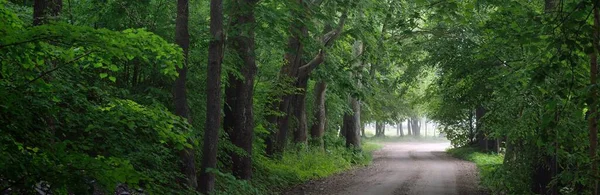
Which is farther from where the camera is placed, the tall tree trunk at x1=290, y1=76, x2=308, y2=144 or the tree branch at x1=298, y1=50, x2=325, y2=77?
the tall tree trunk at x1=290, y1=76, x2=308, y2=144

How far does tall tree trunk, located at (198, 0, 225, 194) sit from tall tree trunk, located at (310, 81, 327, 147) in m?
17.0

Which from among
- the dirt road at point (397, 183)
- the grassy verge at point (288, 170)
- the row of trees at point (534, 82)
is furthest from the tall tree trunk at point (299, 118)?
the row of trees at point (534, 82)

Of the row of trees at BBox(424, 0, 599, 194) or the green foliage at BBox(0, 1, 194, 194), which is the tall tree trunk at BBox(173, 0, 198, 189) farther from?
the row of trees at BBox(424, 0, 599, 194)

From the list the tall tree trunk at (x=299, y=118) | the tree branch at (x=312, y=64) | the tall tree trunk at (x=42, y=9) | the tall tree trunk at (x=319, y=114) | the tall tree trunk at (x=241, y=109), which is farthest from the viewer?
the tall tree trunk at (x=319, y=114)

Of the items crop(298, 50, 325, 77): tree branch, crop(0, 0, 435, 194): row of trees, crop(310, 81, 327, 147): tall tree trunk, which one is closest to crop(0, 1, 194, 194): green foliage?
crop(0, 0, 435, 194): row of trees

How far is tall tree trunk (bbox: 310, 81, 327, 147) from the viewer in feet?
93.3

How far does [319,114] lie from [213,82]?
1861 cm

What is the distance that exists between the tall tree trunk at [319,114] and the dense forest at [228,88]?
0.11 meters

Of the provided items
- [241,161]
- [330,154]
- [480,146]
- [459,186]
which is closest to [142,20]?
[241,161]

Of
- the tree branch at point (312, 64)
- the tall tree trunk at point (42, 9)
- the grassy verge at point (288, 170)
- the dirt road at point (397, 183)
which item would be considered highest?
the tree branch at point (312, 64)

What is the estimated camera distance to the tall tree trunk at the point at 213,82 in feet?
35.0

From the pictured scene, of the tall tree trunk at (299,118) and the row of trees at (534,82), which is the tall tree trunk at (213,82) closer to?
the row of trees at (534,82)

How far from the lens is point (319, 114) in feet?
95.8

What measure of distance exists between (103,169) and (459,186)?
15992mm
